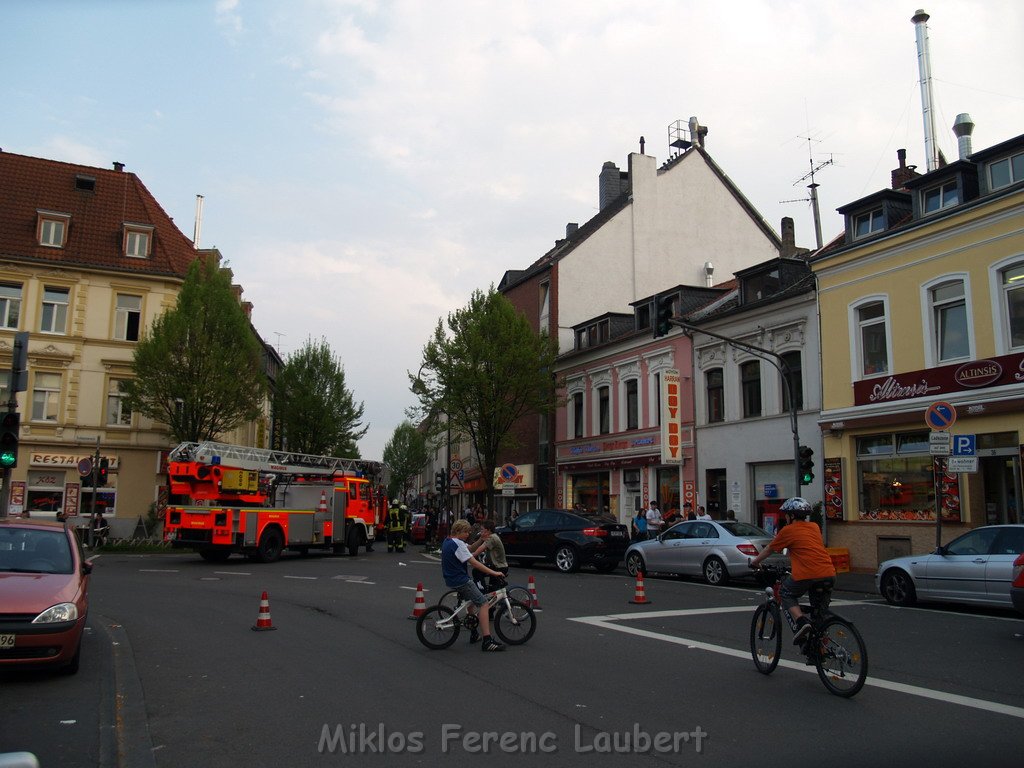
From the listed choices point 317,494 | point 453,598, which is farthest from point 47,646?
point 317,494

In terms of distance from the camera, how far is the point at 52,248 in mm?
36688

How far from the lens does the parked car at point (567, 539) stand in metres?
21.7

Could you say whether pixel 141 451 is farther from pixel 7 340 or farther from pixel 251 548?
pixel 251 548

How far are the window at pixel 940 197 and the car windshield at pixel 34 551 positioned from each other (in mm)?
20433

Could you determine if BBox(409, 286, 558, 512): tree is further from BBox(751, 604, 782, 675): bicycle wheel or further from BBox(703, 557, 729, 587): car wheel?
BBox(751, 604, 782, 675): bicycle wheel

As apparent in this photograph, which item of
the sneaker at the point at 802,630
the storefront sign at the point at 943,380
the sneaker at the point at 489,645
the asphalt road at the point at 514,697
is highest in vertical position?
the storefront sign at the point at 943,380

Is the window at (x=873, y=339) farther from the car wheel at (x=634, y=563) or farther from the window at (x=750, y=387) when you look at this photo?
the car wheel at (x=634, y=563)

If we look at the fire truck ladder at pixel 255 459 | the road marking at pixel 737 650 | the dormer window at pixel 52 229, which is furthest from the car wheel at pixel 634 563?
the dormer window at pixel 52 229

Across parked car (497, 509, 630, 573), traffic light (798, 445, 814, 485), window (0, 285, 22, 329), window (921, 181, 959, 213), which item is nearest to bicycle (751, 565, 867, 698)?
traffic light (798, 445, 814, 485)

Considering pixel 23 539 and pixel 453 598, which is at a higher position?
pixel 23 539

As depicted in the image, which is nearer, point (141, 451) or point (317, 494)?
point (317, 494)

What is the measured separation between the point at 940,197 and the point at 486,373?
57.9ft

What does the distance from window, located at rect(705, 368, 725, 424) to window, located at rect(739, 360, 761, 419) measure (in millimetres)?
1030

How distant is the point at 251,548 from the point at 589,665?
56.9 feet
